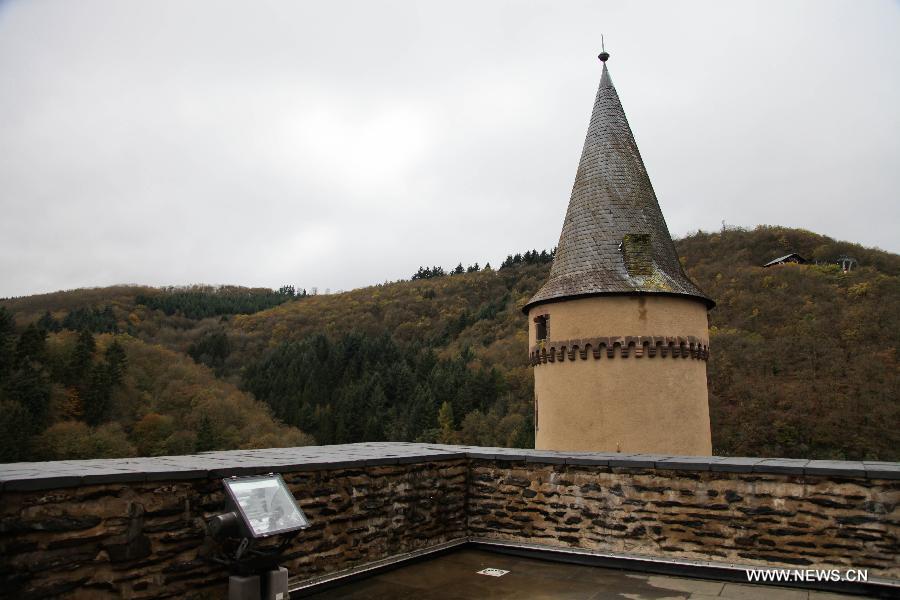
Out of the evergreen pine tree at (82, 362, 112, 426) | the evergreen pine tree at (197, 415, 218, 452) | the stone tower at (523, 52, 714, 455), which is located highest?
the stone tower at (523, 52, 714, 455)

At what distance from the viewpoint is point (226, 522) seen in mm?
4129

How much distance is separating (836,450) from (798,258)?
36.2 m

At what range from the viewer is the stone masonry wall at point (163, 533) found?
12.2 ft

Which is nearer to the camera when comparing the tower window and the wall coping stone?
the wall coping stone

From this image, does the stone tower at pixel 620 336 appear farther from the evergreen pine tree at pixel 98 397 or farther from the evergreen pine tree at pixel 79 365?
the evergreen pine tree at pixel 79 365

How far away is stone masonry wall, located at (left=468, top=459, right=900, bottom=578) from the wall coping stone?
0.27 ft

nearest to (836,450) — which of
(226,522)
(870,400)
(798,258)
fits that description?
(870,400)

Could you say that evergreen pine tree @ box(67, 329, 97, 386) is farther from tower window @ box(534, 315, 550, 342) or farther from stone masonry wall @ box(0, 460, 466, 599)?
stone masonry wall @ box(0, 460, 466, 599)

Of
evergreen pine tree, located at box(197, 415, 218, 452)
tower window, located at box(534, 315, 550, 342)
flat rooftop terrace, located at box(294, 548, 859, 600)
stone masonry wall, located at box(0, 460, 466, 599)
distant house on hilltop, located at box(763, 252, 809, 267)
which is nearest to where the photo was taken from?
stone masonry wall, located at box(0, 460, 466, 599)

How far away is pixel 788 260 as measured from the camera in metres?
65.4

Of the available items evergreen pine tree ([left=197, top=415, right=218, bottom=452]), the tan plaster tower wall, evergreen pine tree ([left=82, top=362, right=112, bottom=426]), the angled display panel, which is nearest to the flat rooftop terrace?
the angled display panel

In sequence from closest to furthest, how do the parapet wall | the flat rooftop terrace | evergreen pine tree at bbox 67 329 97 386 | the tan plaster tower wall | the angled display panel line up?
the parapet wall, the angled display panel, the flat rooftop terrace, the tan plaster tower wall, evergreen pine tree at bbox 67 329 97 386

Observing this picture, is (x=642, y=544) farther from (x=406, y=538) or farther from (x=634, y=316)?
(x=634, y=316)

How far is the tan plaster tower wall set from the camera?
10.6m
